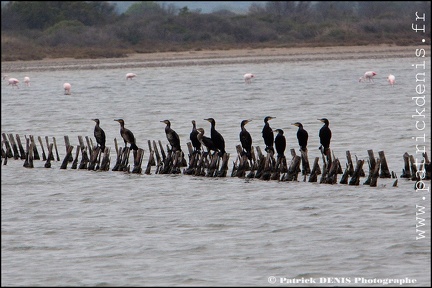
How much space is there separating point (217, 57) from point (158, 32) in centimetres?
1083

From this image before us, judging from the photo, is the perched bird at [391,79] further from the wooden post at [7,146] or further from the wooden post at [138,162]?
the wooden post at [138,162]

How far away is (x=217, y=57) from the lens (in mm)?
57094

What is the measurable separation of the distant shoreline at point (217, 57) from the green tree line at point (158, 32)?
4.00ft

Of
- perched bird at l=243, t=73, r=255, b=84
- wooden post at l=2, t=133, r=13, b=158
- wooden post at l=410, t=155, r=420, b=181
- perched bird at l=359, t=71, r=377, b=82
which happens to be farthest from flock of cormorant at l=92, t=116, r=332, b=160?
perched bird at l=243, t=73, r=255, b=84

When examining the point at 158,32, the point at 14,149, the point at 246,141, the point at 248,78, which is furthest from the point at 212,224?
the point at 158,32

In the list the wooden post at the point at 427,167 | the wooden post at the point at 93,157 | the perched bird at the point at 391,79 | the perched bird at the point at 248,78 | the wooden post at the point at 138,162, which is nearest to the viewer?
the wooden post at the point at 427,167

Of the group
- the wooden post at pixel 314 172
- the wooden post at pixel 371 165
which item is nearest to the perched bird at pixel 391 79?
the wooden post at pixel 314 172

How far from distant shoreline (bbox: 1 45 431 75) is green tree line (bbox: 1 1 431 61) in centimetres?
122

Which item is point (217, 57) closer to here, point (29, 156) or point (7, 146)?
point (7, 146)

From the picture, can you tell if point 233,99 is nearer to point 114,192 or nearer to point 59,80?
point 59,80

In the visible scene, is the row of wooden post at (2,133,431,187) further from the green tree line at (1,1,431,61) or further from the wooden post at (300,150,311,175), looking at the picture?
the green tree line at (1,1,431,61)

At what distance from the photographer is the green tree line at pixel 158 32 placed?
199 ft

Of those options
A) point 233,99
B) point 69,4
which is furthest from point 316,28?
point 233,99

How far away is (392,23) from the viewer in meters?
65.1
